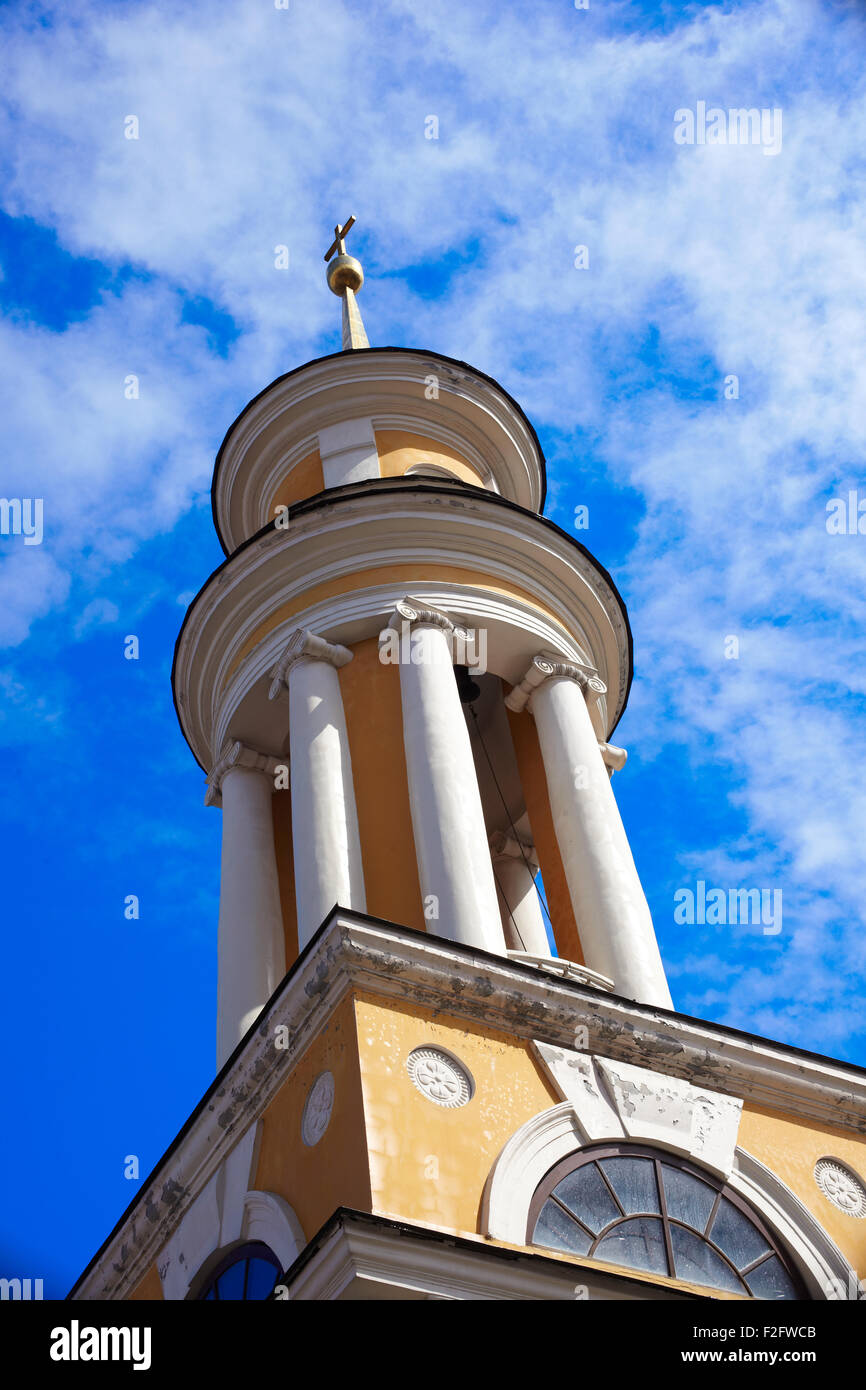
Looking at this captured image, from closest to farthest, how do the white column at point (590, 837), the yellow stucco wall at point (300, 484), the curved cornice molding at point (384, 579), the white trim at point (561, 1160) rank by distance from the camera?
the white trim at point (561, 1160)
the white column at point (590, 837)
the curved cornice molding at point (384, 579)
the yellow stucco wall at point (300, 484)

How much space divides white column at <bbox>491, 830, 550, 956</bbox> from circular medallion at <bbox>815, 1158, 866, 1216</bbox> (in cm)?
551

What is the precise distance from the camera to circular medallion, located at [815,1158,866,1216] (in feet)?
37.9

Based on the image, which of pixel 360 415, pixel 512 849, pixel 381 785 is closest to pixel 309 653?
pixel 381 785

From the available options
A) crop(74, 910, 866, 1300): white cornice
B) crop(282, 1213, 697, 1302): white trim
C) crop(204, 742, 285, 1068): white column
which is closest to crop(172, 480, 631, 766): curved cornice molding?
crop(204, 742, 285, 1068): white column

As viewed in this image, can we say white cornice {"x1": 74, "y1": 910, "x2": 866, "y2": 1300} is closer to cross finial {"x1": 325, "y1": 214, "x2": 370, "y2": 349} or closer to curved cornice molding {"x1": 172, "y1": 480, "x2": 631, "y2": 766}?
curved cornice molding {"x1": 172, "y1": 480, "x2": 631, "y2": 766}

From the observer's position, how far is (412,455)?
1964cm

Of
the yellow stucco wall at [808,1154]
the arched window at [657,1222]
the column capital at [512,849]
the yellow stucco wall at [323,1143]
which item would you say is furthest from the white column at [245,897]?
the yellow stucco wall at [808,1154]

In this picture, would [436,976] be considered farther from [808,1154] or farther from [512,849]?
[512,849]

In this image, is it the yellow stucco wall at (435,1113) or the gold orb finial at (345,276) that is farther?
the gold orb finial at (345,276)

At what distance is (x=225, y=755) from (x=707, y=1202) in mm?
7472

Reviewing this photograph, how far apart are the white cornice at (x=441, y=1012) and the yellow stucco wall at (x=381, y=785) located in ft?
7.31

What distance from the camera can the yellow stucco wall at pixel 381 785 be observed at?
544 inches

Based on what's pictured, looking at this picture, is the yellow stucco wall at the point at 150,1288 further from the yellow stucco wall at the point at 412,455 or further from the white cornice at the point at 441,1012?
the yellow stucco wall at the point at 412,455
